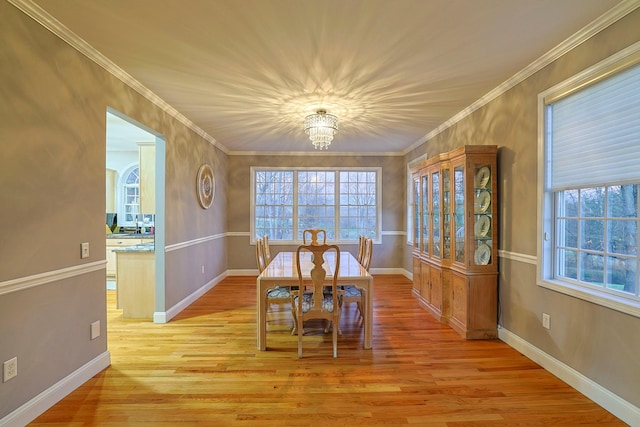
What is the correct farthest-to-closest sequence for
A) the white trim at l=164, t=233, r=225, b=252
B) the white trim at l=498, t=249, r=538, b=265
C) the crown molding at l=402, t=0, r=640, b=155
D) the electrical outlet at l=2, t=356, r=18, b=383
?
1. the white trim at l=164, t=233, r=225, b=252
2. the white trim at l=498, t=249, r=538, b=265
3. the crown molding at l=402, t=0, r=640, b=155
4. the electrical outlet at l=2, t=356, r=18, b=383

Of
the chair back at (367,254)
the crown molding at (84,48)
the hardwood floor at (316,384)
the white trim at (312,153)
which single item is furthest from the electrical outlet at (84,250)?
the white trim at (312,153)

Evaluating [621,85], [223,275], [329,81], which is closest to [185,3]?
[329,81]

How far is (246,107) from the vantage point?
3.65m

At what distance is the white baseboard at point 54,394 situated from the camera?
72.9 inches

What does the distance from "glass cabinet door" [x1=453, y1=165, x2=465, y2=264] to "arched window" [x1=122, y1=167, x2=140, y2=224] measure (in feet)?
20.6

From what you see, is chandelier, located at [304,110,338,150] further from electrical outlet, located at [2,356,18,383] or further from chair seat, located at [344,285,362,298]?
electrical outlet, located at [2,356,18,383]

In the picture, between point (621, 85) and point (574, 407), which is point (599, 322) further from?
point (621, 85)

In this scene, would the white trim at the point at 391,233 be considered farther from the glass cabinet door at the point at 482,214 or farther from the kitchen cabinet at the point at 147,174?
the kitchen cabinet at the point at 147,174

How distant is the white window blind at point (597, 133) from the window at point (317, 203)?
3.95 meters

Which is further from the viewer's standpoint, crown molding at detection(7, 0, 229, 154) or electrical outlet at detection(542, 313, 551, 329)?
electrical outlet at detection(542, 313, 551, 329)

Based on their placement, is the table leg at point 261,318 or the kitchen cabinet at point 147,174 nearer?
the table leg at point 261,318

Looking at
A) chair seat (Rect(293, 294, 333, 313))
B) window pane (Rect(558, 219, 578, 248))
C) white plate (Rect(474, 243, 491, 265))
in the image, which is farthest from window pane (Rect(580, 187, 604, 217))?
chair seat (Rect(293, 294, 333, 313))

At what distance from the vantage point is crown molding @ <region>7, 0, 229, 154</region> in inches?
74.6

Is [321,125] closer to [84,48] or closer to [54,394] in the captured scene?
[84,48]
